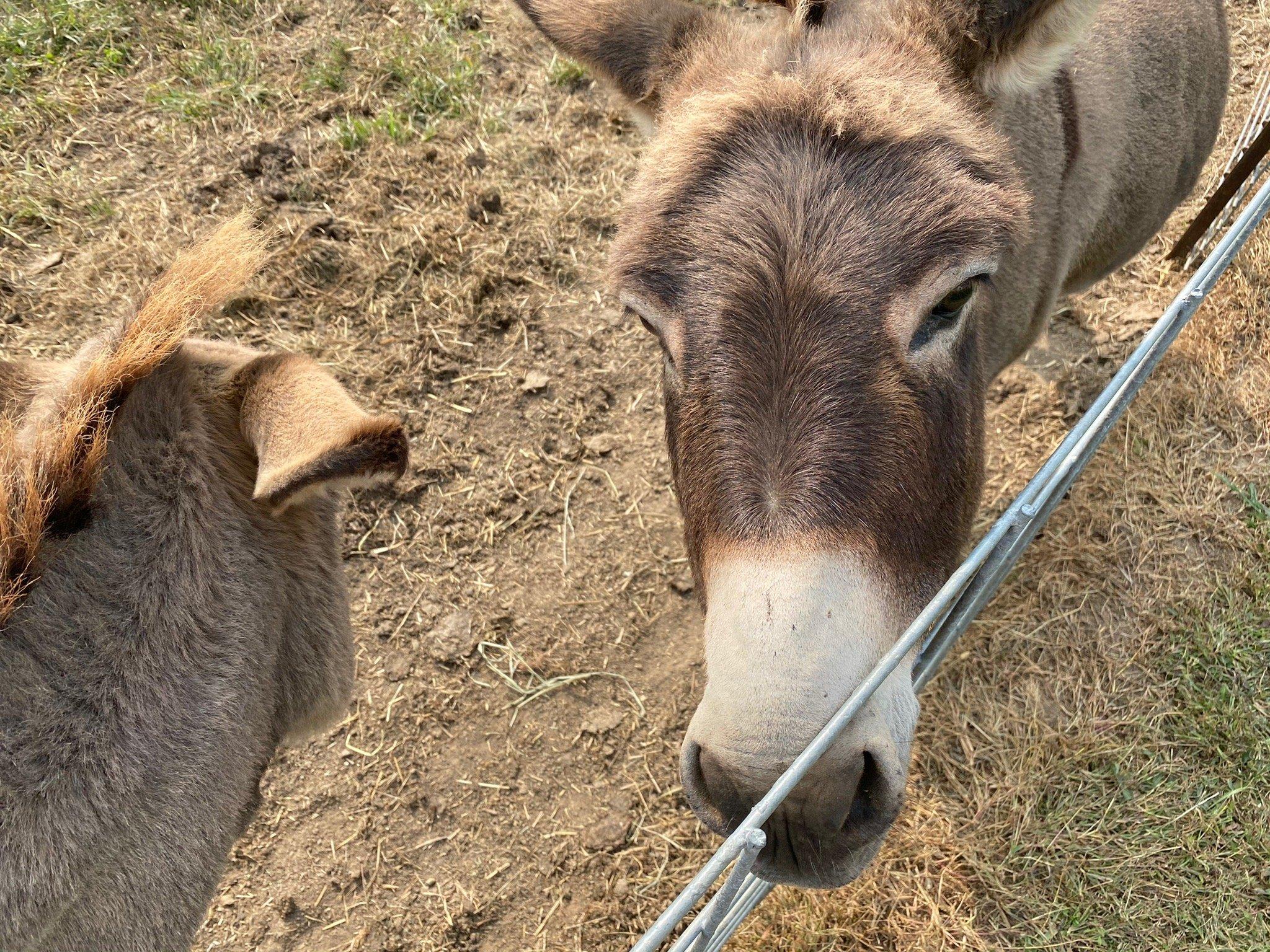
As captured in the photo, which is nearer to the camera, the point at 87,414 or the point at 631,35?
the point at 87,414

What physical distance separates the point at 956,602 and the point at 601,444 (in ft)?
7.23

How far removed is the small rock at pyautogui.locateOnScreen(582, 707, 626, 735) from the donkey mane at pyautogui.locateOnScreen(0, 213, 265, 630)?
2.15m

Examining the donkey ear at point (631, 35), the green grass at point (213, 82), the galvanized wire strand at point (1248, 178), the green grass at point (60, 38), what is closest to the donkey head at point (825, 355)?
the donkey ear at point (631, 35)

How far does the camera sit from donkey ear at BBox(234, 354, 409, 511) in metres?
1.52

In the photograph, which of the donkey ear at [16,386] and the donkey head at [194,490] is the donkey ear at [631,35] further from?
the donkey ear at [16,386]

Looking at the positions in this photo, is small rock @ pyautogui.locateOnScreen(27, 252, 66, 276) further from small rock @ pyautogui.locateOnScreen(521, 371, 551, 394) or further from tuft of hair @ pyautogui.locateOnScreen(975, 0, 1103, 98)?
tuft of hair @ pyautogui.locateOnScreen(975, 0, 1103, 98)

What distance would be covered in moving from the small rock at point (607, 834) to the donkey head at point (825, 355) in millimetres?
1530

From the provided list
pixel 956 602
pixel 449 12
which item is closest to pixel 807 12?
pixel 956 602

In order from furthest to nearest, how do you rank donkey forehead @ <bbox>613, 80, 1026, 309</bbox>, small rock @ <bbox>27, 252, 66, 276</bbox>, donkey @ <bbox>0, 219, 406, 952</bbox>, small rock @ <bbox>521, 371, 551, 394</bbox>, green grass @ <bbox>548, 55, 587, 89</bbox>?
green grass @ <bbox>548, 55, 587, 89</bbox>
small rock @ <bbox>27, 252, 66, 276</bbox>
small rock @ <bbox>521, 371, 551, 394</bbox>
donkey forehead @ <bbox>613, 80, 1026, 309</bbox>
donkey @ <bbox>0, 219, 406, 952</bbox>

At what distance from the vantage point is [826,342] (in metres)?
1.62

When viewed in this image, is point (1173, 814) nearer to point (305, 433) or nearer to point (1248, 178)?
point (1248, 178)

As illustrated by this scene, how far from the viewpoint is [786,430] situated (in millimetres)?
1628

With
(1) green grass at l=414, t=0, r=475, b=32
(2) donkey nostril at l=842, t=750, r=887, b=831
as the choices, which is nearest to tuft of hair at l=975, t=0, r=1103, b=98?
(2) donkey nostril at l=842, t=750, r=887, b=831

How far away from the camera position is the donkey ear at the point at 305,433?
1.52m
